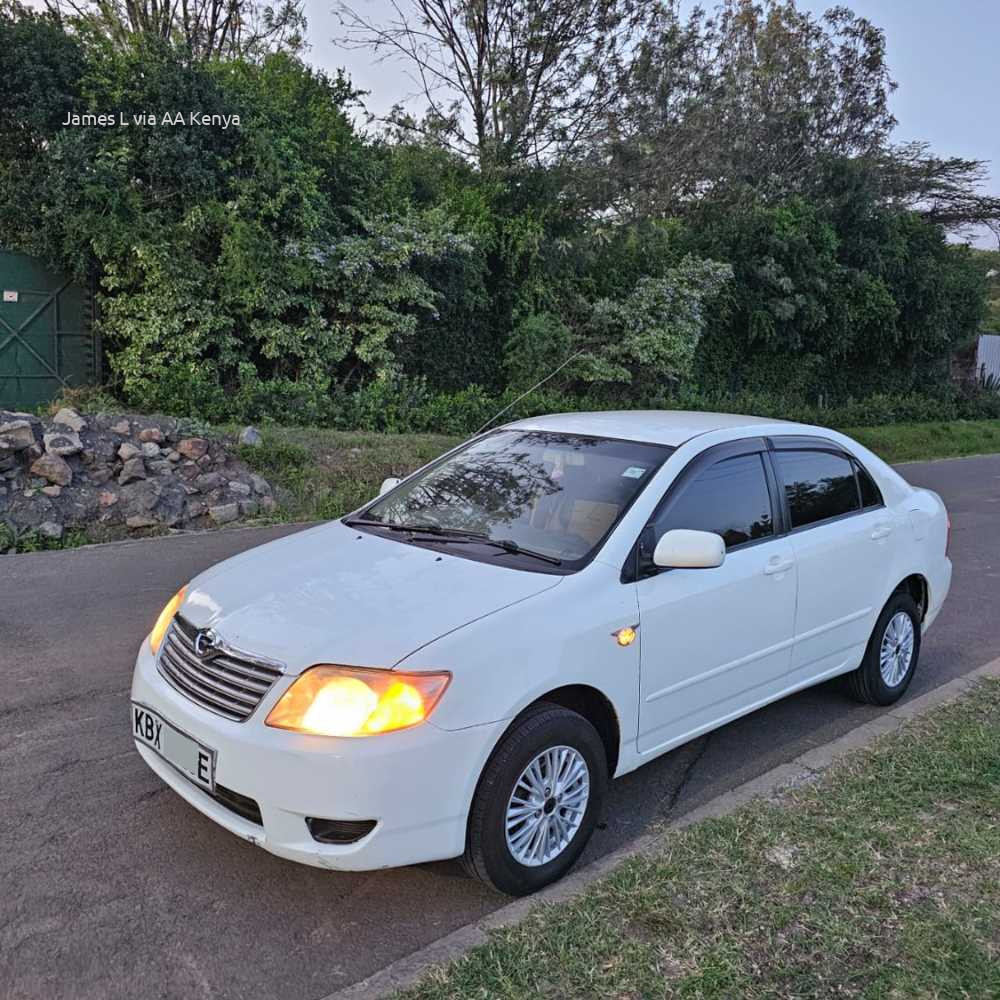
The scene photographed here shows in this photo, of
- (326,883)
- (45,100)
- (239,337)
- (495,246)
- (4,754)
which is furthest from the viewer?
(495,246)

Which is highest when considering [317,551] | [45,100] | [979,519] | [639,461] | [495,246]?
[45,100]

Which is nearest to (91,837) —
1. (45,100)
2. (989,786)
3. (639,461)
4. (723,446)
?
(639,461)

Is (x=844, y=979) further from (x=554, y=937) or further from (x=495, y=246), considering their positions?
(x=495, y=246)

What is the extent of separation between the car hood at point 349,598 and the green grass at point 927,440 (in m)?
17.3

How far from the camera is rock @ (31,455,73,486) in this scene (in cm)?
920

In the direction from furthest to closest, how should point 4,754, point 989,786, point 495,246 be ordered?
point 495,246, point 4,754, point 989,786

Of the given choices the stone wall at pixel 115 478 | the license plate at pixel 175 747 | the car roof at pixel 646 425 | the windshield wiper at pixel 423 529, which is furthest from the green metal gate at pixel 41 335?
the license plate at pixel 175 747

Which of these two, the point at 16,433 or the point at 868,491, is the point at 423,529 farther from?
the point at 16,433

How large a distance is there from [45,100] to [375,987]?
14.6 m

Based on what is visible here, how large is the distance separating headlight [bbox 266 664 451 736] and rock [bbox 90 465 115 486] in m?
7.55

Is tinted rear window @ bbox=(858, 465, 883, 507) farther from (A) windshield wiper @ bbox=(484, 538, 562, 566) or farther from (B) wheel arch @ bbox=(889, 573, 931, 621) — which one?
(A) windshield wiper @ bbox=(484, 538, 562, 566)

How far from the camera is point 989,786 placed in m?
3.73

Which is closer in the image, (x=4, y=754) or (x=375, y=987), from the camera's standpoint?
(x=375, y=987)

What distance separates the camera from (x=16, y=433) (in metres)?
9.29
